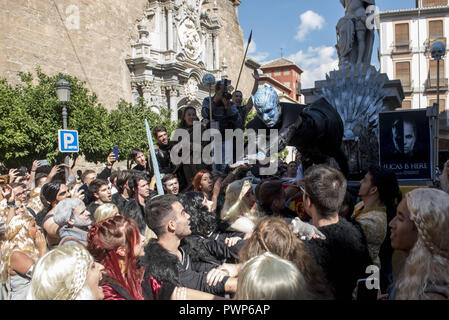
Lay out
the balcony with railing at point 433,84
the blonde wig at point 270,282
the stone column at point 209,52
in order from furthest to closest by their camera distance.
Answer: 1. the balcony with railing at point 433,84
2. the stone column at point 209,52
3. the blonde wig at point 270,282

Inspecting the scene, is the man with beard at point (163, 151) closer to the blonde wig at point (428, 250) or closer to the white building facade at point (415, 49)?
the blonde wig at point (428, 250)

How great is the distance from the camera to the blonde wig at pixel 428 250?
184cm

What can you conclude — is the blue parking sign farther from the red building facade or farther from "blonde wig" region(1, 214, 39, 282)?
the red building facade

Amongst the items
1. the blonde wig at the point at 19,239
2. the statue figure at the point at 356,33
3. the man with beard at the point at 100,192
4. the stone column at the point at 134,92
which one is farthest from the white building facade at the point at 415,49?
the blonde wig at the point at 19,239

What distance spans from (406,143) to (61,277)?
510 centimetres

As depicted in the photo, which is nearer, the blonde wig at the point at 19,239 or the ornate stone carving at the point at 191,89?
the blonde wig at the point at 19,239

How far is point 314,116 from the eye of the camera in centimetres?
408

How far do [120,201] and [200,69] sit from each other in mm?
24318

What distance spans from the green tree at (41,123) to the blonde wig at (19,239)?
1250 cm

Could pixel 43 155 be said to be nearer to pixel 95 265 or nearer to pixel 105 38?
pixel 105 38

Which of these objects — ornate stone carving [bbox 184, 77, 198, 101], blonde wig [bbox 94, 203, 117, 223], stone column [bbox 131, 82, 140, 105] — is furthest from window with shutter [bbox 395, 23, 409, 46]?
blonde wig [bbox 94, 203, 117, 223]

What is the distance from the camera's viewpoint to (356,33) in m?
6.83

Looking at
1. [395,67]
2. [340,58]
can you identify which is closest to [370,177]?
[340,58]

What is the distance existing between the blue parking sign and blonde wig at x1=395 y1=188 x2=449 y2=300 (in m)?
8.35
